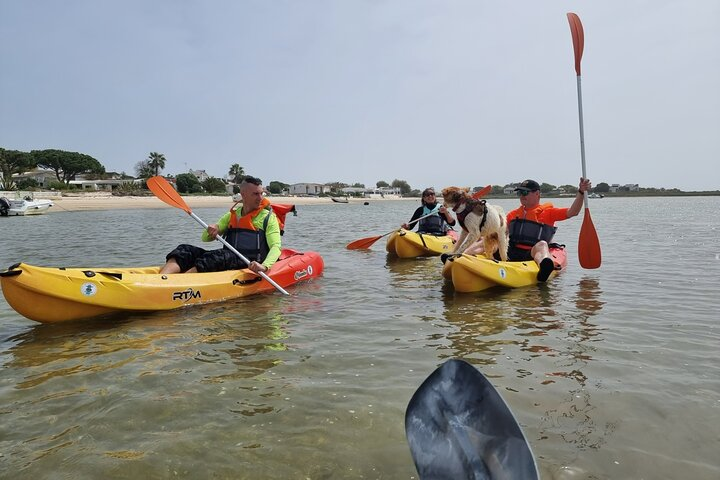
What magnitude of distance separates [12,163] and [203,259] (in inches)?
2682

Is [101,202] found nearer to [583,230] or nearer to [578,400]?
[583,230]

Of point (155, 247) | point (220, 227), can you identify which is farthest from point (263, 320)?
point (155, 247)

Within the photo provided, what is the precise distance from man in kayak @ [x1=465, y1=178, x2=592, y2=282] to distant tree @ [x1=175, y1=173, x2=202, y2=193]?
7064 cm

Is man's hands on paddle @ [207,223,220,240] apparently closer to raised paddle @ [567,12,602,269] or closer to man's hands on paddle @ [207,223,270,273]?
man's hands on paddle @ [207,223,270,273]

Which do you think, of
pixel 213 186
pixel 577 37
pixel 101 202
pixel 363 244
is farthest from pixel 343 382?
pixel 213 186

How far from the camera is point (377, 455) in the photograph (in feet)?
8.23

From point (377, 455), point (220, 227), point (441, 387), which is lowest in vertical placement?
point (377, 455)

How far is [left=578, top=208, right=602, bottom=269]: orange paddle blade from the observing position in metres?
7.55

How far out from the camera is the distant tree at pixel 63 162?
7306 cm

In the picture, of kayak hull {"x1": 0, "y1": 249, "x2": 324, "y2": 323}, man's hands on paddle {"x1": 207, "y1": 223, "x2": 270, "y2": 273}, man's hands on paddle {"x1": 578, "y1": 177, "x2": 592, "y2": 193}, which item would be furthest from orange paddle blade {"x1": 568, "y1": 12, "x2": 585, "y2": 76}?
kayak hull {"x1": 0, "y1": 249, "x2": 324, "y2": 323}

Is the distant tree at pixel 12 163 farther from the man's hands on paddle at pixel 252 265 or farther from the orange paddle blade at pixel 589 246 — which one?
the orange paddle blade at pixel 589 246

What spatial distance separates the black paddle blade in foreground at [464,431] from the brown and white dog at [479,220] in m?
5.44

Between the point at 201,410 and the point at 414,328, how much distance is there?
2.45m

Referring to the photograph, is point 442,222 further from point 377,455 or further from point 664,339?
point 377,455
